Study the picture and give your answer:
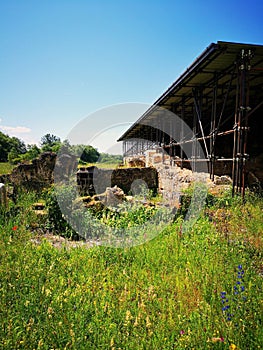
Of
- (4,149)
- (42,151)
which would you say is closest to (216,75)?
(42,151)

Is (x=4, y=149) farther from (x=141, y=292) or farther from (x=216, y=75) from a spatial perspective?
(x=141, y=292)

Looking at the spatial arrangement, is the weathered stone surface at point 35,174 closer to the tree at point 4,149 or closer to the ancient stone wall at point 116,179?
the ancient stone wall at point 116,179

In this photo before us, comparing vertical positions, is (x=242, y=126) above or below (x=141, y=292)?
above

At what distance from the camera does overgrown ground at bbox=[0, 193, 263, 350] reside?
221cm

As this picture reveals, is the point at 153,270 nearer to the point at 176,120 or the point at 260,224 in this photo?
the point at 260,224

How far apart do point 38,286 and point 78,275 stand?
58cm

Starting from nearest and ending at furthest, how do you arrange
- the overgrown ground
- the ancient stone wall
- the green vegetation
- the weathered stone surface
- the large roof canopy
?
the overgrown ground, the large roof canopy, the weathered stone surface, the ancient stone wall, the green vegetation

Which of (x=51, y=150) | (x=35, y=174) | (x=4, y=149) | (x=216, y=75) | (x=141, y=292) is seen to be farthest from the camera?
(x=4, y=149)

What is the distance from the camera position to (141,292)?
2.94 metres

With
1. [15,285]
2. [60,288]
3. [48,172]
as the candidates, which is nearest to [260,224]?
[60,288]

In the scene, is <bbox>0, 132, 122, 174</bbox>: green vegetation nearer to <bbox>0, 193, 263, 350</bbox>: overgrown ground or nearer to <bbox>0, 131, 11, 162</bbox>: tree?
<bbox>0, 131, 11, 162</bbox>: tree

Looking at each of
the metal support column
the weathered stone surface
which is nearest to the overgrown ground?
the metal support column

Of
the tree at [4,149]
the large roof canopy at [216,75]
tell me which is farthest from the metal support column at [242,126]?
the tree at [4,149]

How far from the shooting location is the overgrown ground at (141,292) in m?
2.21
